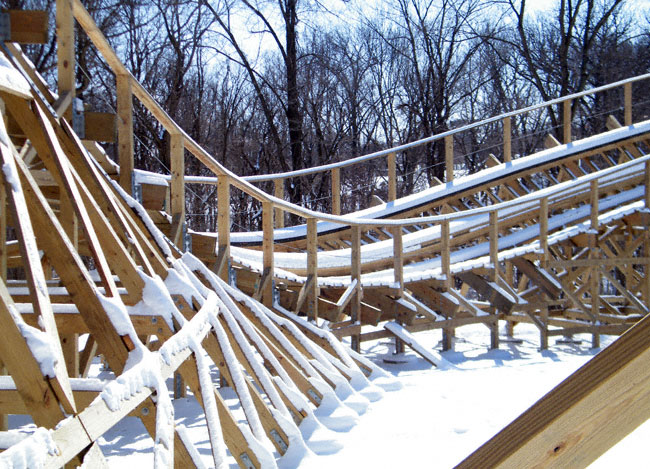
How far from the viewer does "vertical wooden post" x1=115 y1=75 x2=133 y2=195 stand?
221 inches

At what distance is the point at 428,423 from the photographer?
216 inches

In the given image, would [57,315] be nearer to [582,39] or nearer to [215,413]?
[215,413]

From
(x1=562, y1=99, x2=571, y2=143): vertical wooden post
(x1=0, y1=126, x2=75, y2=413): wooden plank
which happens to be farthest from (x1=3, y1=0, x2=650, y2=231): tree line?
(x1=0, y1=126, x2=75, y2=413): wooden plank

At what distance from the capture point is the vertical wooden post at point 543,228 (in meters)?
10.4

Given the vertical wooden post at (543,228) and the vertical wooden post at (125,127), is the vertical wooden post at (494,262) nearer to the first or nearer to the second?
the vertical wooden post at (543,228)

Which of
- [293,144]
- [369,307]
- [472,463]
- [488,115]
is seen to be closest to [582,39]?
[488,115]

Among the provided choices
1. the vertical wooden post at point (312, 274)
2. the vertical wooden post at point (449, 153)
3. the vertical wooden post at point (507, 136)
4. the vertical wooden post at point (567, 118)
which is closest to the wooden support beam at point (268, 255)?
the vertical wooden post at point (312, 274)

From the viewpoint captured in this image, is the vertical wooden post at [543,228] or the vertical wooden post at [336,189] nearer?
the vertical wooden post at [543,228]

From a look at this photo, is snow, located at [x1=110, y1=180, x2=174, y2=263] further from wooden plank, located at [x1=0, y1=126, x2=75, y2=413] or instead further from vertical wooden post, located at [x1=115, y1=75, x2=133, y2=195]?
wooden plank, located at [x1=0, y1=126, x2=75, y2=413]

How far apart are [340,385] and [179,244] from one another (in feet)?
6.32

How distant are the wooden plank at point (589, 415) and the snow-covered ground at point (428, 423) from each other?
11.5ft

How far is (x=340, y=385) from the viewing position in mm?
6305

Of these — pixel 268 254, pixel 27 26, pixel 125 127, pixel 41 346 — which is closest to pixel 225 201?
pixel 268 254

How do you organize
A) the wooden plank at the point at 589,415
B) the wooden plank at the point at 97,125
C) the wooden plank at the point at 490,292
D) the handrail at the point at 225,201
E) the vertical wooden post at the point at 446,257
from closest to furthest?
the wooden plank at the point at 589,415, the wooden plank at the point at 97,125, the handrail at the point at 225,201, the vertical wooden post at the point at 446,257, the wooden plank at the point at 490,292
